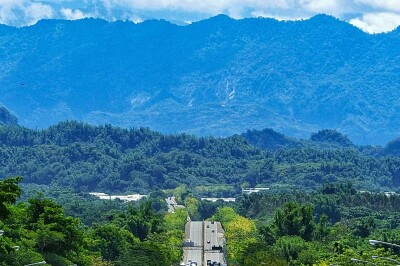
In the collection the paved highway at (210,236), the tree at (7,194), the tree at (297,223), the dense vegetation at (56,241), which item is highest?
the paved highway at (210,236)

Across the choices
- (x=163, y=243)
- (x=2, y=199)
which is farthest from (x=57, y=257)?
(x=163, y=243)

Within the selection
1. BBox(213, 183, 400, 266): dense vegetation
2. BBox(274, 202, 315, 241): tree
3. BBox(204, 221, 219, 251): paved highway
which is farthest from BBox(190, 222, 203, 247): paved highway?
BBox(274, 202, 315, 241): tree

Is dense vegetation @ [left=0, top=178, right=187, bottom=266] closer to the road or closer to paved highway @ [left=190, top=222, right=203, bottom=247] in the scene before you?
the road

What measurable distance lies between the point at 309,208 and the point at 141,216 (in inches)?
949

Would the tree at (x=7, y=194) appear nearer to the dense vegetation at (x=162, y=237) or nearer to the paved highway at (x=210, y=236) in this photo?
the dense vegetation at (x=162, y=237)

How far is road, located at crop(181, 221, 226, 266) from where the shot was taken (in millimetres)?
152125

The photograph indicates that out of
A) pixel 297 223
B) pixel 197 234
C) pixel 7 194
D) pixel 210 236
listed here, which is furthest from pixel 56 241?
pixel 197 234

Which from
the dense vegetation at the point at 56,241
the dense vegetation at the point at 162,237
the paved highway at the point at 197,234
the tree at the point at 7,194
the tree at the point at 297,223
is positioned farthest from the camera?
the paved highway at the point at 197,234

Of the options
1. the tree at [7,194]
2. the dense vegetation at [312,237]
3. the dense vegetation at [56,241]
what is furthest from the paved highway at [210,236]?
the tree at [7,194]

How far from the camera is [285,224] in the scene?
145125 millimetres

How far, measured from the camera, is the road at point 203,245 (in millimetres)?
152125

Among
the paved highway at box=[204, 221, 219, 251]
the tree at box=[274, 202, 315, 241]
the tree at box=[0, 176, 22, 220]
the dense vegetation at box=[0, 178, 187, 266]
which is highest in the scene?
the paved highway at box=[204, 221, 219, 251]

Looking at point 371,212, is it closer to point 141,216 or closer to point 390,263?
point 141,216

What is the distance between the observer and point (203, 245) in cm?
17075
